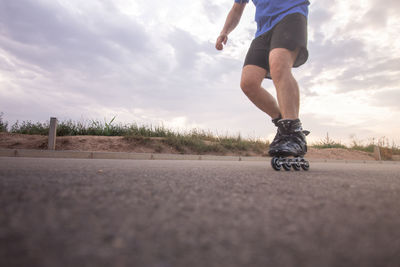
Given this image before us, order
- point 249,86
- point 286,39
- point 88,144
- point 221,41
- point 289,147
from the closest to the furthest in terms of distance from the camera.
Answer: point 289,147 → point 286,39 → point 249,86 → point 221,41 → point 88,144

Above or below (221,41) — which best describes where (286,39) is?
below

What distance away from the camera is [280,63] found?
2631 millimetres

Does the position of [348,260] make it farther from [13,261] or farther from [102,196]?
[102,196]

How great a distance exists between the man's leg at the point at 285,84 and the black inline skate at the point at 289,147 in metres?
0.10

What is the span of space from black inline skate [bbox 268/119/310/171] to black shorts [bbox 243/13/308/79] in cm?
83

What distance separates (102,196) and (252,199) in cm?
54

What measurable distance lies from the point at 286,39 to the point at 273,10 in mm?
570

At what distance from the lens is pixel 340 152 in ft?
43.7

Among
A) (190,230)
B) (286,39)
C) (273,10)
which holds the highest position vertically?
(273,10)

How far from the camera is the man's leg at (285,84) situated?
2627 mm

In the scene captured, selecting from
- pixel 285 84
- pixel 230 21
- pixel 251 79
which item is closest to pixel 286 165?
pixel 285 84

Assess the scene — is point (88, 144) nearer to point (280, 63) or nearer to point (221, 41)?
point (221, 41)

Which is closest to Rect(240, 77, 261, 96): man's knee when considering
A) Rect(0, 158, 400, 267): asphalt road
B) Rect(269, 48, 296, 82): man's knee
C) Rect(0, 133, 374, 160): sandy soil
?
Rect(269, 48, 296, 82): man's knee

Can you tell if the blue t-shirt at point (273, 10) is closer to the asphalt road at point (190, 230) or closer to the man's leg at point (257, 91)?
the man's leg at point (257, 91)
